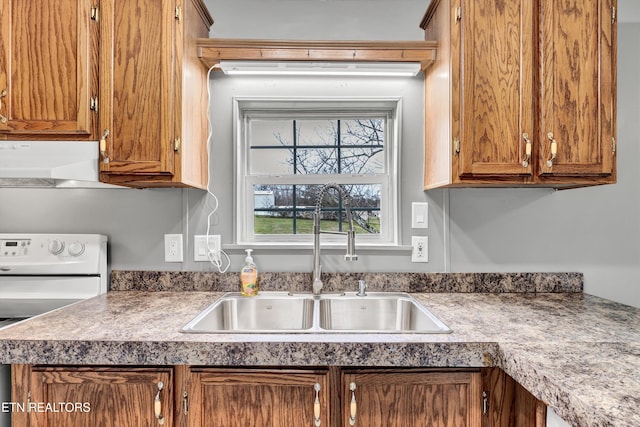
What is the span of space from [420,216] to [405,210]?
7 centimetres

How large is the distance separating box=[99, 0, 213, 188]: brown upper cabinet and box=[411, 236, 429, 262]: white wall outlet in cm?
108

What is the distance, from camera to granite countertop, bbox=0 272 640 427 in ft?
2.67

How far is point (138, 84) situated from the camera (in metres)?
1.41

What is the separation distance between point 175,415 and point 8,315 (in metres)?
1.01

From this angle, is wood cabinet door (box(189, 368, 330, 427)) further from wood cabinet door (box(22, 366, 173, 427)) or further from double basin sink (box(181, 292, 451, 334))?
double basin sink (box(181, 292, 451, 334))

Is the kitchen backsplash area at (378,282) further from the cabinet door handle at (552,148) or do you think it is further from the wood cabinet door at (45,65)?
the wood cabinet door at (45,65)

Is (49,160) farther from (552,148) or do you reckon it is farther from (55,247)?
(552,148)

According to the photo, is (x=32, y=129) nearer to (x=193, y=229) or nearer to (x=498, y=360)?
(x=193, y=229)

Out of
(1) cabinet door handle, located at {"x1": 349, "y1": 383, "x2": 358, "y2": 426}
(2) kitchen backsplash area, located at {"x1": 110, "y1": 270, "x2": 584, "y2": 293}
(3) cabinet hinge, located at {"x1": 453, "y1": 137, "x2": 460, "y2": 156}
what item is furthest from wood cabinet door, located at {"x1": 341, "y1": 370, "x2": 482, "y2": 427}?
(3) cabinet hinge, located at {"x1": 453, "y1": 137, "x2": 460, "y2": 156}

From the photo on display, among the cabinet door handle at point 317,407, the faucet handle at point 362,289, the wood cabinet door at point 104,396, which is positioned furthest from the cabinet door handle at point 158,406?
the faucet handle at point 362,289

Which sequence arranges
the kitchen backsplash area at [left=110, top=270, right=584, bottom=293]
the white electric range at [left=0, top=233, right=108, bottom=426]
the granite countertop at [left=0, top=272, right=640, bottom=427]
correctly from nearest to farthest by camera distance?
the granite countertop at [left=0, top=272, right=640, bottom=427] < the white electric range at [left=0, top=233, right=108, bottom=426] < the kitchen backsplash area at [left=110, top=270, right=584, bottom=293]

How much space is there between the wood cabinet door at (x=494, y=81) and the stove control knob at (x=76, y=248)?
1599 mm

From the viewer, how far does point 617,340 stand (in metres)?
1.07

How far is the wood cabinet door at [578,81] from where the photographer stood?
1.41 m
